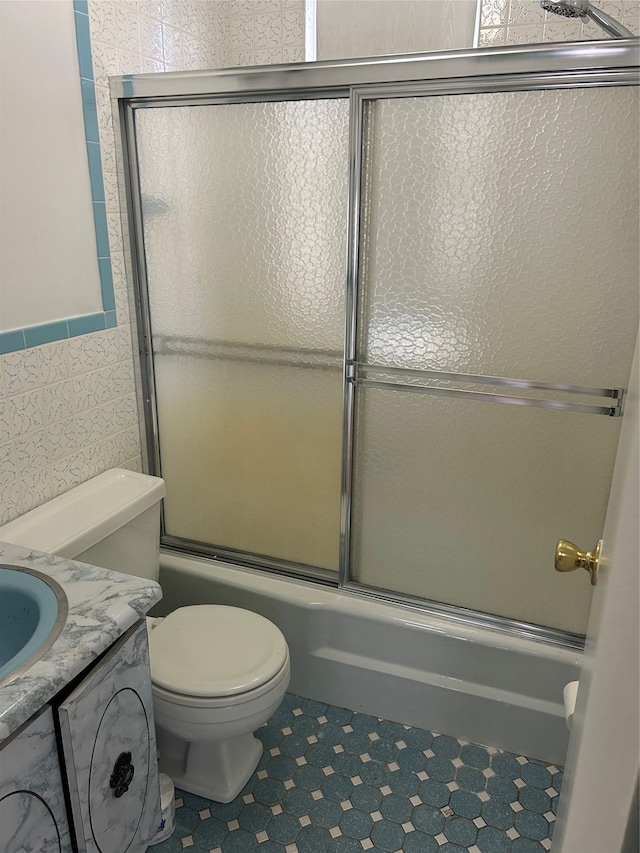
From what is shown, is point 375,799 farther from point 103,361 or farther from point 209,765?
point 103,361

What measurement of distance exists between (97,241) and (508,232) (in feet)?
3.60

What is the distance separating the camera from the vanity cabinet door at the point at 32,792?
1012 mm

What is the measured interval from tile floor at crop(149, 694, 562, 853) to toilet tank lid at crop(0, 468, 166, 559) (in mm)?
724

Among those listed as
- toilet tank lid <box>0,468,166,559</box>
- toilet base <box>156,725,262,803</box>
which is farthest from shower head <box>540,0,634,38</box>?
toilet base <box>156,725,262,803</box>

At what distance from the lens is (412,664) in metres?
1.91

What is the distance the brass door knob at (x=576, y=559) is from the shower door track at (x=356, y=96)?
0.86m

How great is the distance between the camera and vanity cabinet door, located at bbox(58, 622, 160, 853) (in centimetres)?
115

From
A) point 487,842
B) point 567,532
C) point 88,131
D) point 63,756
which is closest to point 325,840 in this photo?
point 487,842

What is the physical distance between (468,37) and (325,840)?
2.30 m

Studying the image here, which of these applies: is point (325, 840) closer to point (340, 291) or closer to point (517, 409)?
point (517, 409)

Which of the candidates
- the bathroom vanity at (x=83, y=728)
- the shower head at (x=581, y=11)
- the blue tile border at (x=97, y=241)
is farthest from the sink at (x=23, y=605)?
the shower head at (x=581, y=11)

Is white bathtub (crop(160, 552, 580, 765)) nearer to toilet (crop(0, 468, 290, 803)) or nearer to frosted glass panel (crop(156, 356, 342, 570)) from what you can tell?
frosted glass panel (crop(156, 356, 342, 570))

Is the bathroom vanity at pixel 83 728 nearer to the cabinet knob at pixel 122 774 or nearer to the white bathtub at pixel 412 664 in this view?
the cabinet knob at pixel 122 774

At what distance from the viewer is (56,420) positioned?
5.80ft
